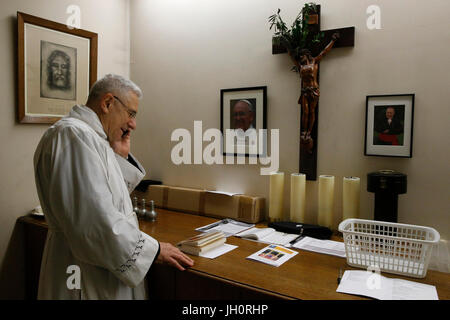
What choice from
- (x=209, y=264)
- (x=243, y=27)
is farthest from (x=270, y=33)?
(x=209, y=264)

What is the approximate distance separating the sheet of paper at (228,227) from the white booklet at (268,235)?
0.06 meters

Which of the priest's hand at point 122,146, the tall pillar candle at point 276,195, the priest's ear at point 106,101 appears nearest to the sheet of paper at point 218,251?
the tall pillar candle at point 276,195

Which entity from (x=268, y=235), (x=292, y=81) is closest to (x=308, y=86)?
(x=292, y=81)

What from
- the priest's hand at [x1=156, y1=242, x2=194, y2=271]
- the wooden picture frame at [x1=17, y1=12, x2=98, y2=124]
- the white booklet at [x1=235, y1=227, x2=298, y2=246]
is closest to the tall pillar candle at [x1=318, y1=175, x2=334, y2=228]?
the white booklet at [x1=235, y1=227, x2=298, y2=246]

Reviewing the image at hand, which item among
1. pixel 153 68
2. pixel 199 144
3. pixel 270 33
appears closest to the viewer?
pixel 270 33

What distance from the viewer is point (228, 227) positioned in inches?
85.0

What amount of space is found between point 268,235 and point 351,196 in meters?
0.51

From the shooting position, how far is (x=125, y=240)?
1317 millimetres

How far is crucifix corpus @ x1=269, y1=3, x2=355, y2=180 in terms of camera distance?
6.68 feet

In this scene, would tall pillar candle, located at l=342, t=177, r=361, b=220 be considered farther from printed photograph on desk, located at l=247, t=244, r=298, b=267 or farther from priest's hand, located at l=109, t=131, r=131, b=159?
priest's hand, located at l=109, t=131, r=131, b=159

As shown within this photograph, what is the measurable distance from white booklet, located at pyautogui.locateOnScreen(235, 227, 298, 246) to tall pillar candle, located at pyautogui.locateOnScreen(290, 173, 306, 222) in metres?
0.17

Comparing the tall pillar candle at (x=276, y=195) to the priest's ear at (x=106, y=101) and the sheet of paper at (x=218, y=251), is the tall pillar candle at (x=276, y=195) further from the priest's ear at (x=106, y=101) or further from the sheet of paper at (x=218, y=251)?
the priest's ear at (x=106, y=101)
